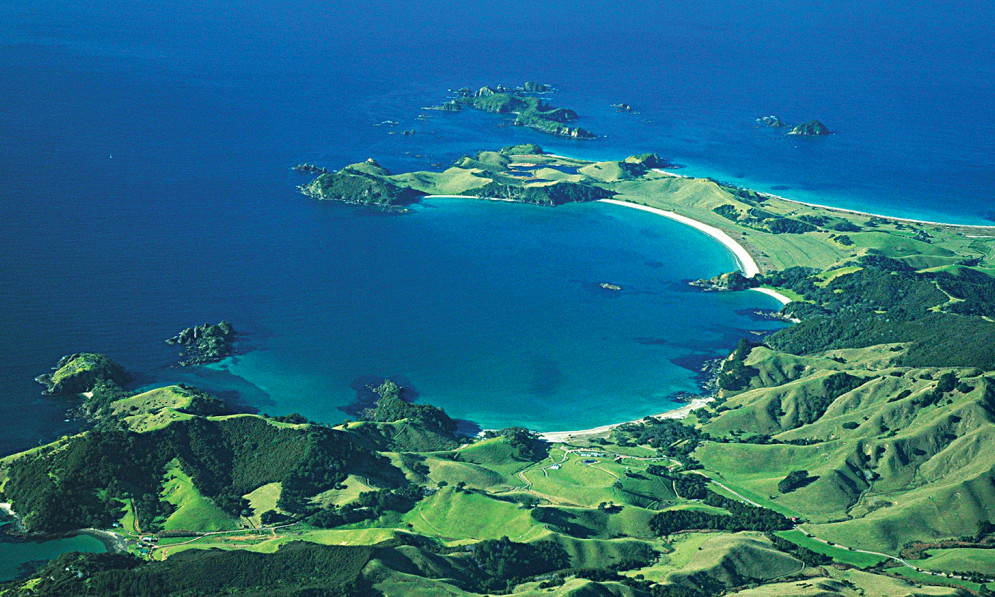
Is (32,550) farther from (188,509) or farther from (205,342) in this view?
(205,342)

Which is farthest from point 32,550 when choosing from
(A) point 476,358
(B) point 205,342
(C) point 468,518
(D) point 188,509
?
(A) point 476,358

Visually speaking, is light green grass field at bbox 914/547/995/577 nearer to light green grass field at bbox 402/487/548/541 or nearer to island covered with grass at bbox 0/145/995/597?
island covered with grass at bbox 0/145/995/597

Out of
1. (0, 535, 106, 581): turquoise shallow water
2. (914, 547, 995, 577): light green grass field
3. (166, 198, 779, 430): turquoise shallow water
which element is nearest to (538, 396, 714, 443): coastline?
(166, 198, 779, 430): turquoise shallow water

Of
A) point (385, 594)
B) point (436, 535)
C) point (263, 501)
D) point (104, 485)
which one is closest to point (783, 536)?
point (436, 535)

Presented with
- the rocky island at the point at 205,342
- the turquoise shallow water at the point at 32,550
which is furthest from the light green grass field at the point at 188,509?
the rocky island at the point at 205,342

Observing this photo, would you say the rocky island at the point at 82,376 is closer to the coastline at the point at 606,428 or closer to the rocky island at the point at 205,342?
the rocky island at the point at 205,342

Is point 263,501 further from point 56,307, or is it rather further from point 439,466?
point 56,307

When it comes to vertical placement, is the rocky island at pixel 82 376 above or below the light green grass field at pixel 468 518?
above
